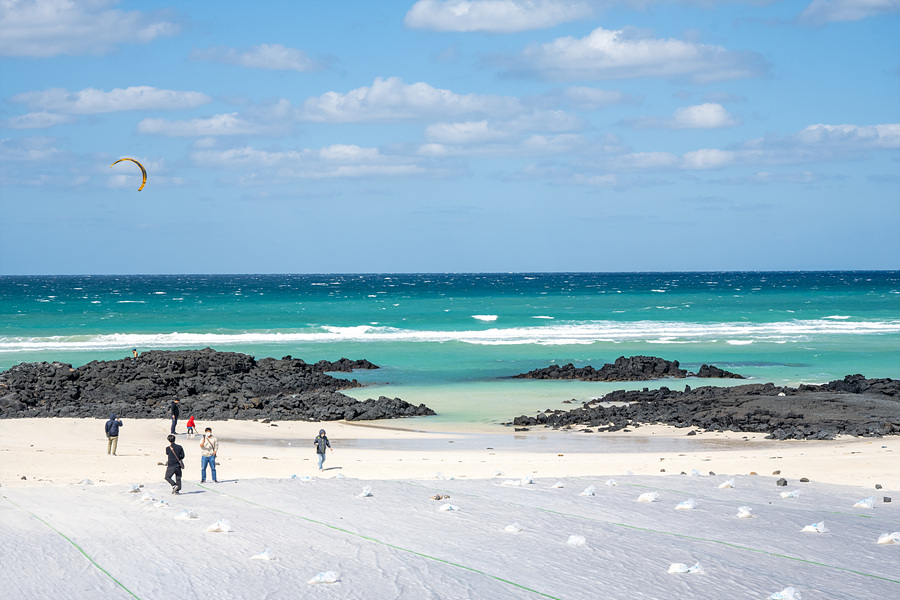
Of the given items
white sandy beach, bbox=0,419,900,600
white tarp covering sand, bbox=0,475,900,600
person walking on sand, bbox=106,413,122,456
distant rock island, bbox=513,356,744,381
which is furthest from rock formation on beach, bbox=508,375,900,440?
person walking on sand, bbox=106,413,122,456

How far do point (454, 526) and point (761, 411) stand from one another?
16.1 m

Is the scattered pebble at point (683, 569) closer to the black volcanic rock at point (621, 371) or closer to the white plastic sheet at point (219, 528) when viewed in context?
the white plastic sheet at point (219, 528)

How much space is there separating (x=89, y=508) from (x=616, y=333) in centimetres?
4998

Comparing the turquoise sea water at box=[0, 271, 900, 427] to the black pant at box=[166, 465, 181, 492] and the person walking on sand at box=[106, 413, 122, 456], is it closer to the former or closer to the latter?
the person walking on sand at box=[106, 413, 122, 456]

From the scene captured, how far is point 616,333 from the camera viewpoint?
6050cm

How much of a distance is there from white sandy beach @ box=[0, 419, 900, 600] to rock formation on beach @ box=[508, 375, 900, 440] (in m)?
3.00

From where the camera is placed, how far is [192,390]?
32531mm

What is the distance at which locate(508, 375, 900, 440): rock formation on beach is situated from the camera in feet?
79.0

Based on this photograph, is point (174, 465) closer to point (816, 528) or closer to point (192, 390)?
point (816, 528)

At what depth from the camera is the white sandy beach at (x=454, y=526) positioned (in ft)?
30.1

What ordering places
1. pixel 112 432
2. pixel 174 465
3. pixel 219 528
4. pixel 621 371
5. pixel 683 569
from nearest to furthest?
pixel 683 569
pixel 219 528
pixel 174 465
pixel 112 432
pixel 621 371

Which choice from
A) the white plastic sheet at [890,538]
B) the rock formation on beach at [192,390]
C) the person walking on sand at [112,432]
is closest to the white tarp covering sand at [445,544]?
the white plastic sheet at [890,538]

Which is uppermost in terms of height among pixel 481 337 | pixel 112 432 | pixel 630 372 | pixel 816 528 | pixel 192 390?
pixel 481 337

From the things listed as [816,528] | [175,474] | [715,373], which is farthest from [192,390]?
[816,528]
